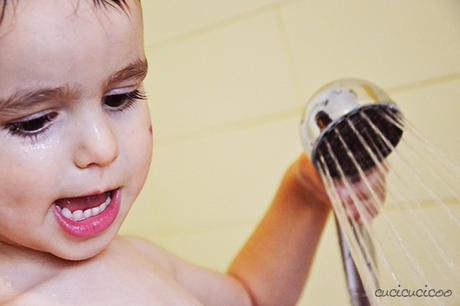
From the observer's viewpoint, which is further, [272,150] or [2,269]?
[272,150]

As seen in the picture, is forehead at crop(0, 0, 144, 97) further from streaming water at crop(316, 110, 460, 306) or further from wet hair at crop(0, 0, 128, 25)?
streaming water at crop(316, 110, 460, 306)

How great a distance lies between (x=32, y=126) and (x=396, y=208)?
0.62 meters

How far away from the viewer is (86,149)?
Result: 0.48 meters

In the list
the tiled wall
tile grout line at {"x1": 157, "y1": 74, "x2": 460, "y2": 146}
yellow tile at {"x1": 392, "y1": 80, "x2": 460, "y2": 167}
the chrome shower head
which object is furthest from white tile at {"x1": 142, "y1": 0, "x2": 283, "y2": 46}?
the chrome shower head

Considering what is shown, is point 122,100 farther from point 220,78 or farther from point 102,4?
point 220,78

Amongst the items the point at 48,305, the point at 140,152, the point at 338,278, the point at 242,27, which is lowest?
the point at 338,278

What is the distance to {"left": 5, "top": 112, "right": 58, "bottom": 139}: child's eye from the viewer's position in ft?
1.55

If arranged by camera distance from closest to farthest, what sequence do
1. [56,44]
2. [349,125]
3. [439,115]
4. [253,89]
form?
[56,44] < [349,125] < [439,115] < [253,89]

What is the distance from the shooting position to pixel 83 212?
53 cm

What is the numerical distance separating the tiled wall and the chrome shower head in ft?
0.85

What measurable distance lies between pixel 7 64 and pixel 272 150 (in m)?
0.64

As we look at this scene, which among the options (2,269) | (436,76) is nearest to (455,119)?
(436,76)

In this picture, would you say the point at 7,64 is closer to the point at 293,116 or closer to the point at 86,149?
the point at 86,149

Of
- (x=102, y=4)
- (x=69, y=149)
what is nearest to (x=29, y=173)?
(x=69, y=149)
